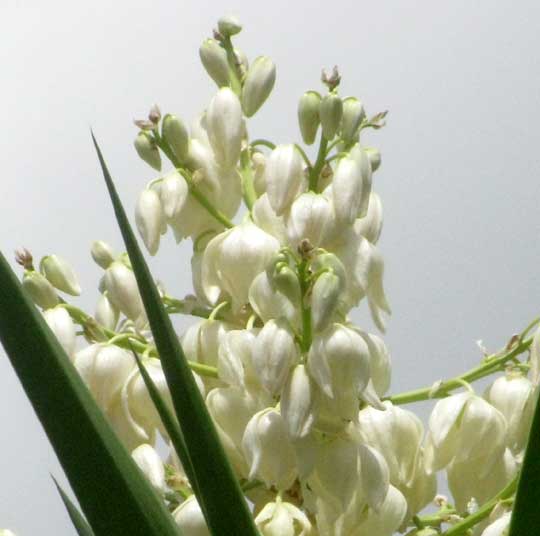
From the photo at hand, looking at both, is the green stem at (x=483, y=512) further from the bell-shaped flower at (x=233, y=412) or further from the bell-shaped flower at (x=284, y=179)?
the bell-shaped flower at (x=284, y=179)

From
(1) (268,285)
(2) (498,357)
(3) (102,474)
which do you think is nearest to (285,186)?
(1) (268,285)

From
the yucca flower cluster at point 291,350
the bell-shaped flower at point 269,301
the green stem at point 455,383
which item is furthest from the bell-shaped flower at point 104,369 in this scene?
the green stem at point 455,383

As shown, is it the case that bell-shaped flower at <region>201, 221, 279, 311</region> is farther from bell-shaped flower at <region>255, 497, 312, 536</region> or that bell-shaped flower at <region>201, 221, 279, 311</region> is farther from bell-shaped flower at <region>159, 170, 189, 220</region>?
bell-shaped flower at <region>255, 497, 312, 536</region>

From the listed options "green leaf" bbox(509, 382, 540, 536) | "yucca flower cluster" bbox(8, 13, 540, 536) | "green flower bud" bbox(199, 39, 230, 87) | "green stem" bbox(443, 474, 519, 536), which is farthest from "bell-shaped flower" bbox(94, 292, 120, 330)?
"green leaf" bbox(509, 382, 540, 536)

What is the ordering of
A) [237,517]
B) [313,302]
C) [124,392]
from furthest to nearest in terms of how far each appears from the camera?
[124,392]
[313,302]
[237,517]

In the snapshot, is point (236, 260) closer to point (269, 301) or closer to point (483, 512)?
point (269, 301)

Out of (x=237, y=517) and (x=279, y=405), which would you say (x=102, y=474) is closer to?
(x=237, y=517)
